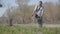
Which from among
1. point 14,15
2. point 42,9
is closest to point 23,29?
point 14,15

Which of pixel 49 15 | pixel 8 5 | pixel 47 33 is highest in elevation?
pixel 8 5

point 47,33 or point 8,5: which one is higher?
point 8,5

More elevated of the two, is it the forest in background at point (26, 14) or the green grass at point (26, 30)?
the forest in background at point (26, 14)

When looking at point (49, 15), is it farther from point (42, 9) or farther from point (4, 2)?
point (4, 2)

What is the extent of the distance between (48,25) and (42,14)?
0.42ft

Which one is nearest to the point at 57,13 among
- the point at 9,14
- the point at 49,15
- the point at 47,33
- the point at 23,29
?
the point at 49,15

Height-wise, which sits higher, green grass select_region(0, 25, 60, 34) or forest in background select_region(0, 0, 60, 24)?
forest in background select_region(0, 0, 60, 24)

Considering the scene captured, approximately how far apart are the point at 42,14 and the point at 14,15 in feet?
0.94

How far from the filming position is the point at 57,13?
1.64 m

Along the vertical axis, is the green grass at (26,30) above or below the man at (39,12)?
below

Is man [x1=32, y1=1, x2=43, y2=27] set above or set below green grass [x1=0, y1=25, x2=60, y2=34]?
above

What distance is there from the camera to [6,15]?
1.67m

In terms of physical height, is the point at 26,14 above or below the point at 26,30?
above

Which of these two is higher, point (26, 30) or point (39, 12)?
point (39, 12)
